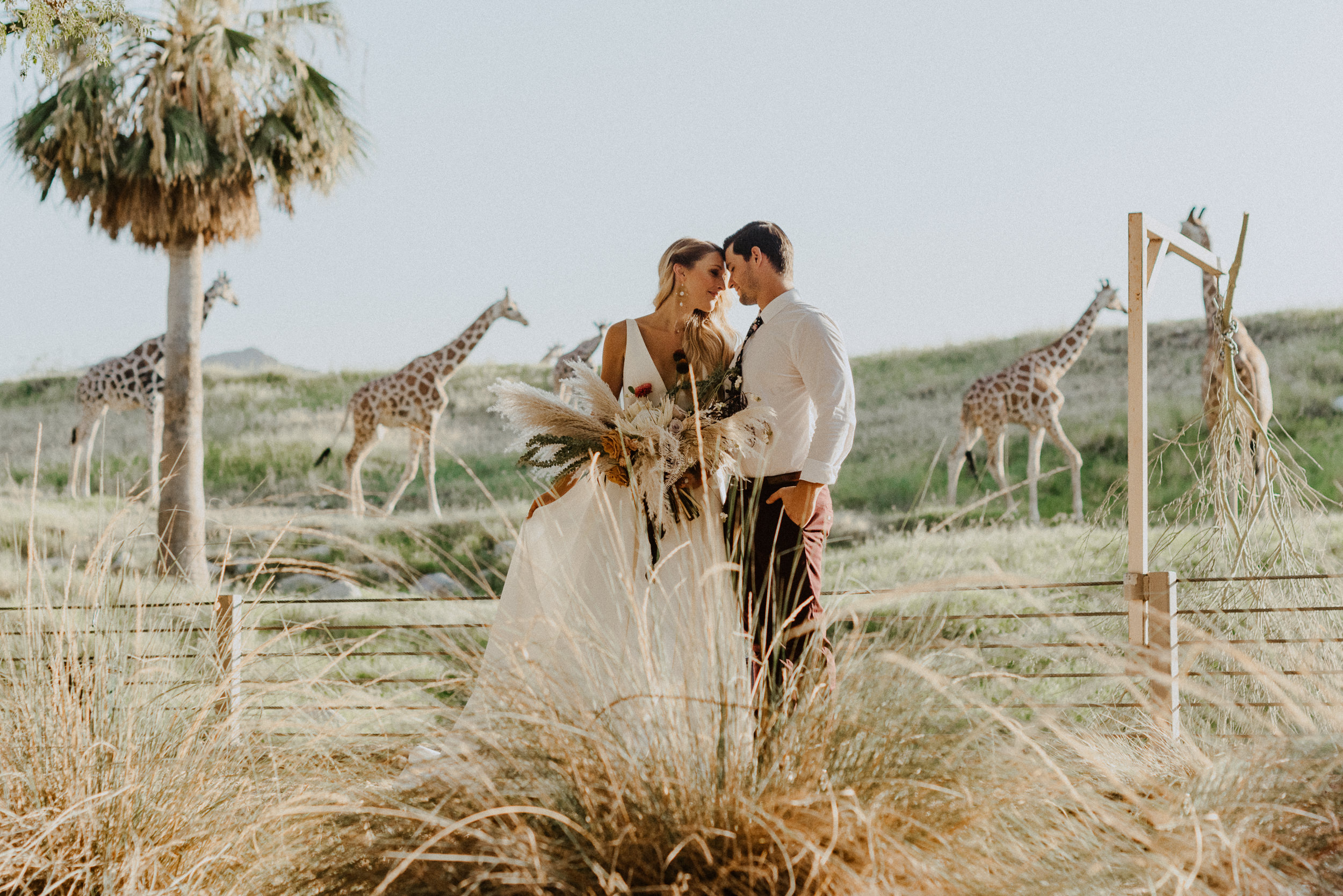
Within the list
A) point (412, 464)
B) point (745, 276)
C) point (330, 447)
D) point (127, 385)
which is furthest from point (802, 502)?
point (127, 385)

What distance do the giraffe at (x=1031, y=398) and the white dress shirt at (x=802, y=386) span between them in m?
8.97

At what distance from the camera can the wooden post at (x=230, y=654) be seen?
8.18 ft

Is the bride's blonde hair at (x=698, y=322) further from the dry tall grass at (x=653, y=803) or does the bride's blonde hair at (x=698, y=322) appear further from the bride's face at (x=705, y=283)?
the dry tall grass at (x=653, y=803)

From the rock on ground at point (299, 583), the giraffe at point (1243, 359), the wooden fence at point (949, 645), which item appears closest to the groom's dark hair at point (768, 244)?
the wooden fence at point (949, 645)

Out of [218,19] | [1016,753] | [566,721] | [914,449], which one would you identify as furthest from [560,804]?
[914,449]

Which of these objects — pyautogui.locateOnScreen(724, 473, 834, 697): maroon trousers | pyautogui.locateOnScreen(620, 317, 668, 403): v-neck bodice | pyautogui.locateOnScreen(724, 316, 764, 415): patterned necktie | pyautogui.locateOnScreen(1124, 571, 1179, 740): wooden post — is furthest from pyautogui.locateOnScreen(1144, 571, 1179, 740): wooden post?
pyautogui.locateOnScreen(620, 317, 668, 403): v-neck bodice

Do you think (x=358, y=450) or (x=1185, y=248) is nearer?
(x=1185, y=248)

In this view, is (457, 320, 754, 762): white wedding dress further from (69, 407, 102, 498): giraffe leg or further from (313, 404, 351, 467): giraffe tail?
(69, 407, 102, 498): giraffe leg

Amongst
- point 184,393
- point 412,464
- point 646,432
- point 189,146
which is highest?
point 189,146

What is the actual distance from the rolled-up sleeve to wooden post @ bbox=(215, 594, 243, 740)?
5.14 ft

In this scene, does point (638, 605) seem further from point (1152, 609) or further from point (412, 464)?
point (412, 464)

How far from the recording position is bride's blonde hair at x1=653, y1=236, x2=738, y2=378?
3.40 metres

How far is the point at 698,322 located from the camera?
3467mm

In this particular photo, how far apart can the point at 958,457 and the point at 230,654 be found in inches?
460
